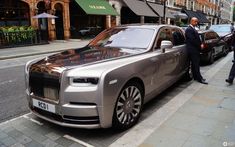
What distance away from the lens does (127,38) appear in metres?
5.03

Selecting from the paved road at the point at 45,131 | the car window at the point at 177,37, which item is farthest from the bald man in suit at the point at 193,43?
the paved road at the point at 45,131

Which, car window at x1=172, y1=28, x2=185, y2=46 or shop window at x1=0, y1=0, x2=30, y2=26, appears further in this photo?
shop window at x1=0, y1=0, x2=30, y2=26

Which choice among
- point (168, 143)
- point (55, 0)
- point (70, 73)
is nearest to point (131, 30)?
point (70, 73)

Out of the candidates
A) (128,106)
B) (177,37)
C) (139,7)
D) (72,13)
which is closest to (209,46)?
(177,37)

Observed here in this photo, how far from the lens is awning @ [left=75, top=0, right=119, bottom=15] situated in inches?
846

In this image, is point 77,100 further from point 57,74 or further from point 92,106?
point 57,74

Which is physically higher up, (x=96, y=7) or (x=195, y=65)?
(x=96, y=7)

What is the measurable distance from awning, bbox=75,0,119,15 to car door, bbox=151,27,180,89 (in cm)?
1652

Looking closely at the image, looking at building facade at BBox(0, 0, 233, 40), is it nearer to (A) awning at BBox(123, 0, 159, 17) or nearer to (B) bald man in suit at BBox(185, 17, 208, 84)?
(A) awning at BBox(123, 0, 159, 17)

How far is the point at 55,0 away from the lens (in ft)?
67.7

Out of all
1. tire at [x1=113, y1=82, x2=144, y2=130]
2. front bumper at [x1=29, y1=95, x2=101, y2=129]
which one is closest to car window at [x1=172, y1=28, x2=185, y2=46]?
tire at [x1=113, y1=82, x2=144, y2=130]

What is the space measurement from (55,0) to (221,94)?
58.4 feet

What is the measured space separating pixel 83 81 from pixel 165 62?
7.28ft

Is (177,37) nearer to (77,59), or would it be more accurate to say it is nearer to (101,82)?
(77,59)
